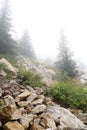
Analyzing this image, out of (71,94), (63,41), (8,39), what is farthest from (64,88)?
(63,41)

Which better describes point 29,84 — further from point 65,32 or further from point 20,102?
point 65,32

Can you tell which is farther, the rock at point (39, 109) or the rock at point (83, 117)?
the rock at point (83, 117)

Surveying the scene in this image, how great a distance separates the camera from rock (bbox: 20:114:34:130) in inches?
362

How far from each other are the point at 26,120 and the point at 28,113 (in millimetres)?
1079

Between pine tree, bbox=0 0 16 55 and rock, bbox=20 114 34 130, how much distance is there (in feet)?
44.2

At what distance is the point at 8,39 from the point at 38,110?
1358 cm

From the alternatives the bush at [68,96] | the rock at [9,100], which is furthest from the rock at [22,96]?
the bush at [68,96]

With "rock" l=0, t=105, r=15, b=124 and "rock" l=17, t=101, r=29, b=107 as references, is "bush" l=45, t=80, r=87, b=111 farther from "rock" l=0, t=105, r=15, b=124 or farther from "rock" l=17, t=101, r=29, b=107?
"rock" l=0, t=105, r=15, b=124

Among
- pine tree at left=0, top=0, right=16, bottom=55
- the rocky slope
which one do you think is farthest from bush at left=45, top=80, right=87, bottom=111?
pine tree at left=0, top=0, right=16, bottom=55

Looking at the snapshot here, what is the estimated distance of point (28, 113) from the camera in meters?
10.5

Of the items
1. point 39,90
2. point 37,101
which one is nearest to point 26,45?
point 39,90

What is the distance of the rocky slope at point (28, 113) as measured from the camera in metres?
9.24

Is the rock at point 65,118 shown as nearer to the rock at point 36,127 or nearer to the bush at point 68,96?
the rock at point 36,127

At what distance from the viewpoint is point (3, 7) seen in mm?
27219
